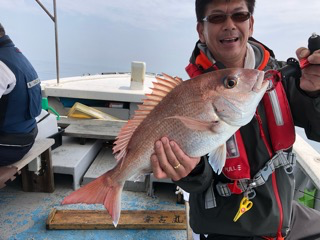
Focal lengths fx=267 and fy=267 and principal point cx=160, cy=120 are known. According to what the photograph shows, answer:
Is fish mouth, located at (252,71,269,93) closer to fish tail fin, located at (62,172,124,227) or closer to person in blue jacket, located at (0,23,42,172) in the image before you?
fish tail fin, located at (62,172,124,227)

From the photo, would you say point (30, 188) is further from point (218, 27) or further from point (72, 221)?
point (218, 27)

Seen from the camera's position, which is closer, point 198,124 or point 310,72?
point 198,124

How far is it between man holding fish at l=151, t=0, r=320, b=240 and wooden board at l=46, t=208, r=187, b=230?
92 centimetres

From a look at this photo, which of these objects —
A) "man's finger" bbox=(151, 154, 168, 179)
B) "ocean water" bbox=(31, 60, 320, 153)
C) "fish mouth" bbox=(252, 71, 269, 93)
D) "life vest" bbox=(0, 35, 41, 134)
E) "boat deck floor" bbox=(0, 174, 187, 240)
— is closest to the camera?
"fish mouth" bbox=(252, 71, 269, 93)

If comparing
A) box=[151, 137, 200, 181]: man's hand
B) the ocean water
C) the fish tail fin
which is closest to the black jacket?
box=[151, 137, 200, 181]: man's hand

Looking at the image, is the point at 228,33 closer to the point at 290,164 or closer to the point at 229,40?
the point at 229,40

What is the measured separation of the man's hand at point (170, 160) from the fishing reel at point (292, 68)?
0.54 m

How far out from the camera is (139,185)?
315 cm

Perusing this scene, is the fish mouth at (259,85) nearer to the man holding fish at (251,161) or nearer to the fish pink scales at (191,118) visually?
the fish pink scales at (191,118)

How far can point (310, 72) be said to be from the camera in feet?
4.43

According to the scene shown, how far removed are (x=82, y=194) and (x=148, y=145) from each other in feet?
1.46

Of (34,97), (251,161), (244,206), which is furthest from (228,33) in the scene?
(34,97)

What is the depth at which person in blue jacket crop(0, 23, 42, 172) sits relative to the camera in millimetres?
2467

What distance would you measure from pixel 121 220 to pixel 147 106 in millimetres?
1578
